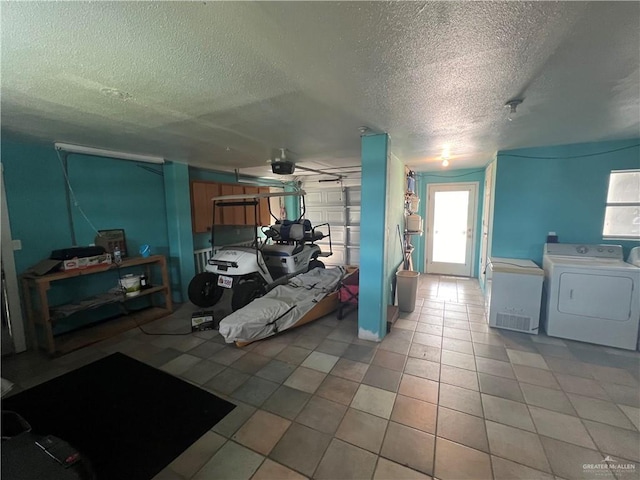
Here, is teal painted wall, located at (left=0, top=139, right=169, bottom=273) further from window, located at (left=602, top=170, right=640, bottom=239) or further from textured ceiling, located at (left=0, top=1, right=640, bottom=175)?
window, located at (left=602, top=170, right=640, bottom=239)

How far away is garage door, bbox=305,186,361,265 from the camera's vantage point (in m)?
6.96

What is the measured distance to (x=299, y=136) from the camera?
288 centimetres

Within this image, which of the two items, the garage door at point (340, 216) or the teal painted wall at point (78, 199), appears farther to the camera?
the garage door at point (340, 216)

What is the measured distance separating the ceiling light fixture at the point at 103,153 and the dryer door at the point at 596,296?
552 cm

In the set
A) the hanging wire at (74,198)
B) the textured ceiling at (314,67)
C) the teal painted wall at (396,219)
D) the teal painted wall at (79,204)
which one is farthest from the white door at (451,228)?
the hanging wire at (74,198)

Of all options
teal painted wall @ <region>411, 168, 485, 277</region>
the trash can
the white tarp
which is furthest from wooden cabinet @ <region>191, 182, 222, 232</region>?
teal painted wall @ <region>411, 168, 485, 277</region>

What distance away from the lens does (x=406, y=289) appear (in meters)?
3.85

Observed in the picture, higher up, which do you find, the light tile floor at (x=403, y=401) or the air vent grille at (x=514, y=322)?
the air vent grille at (x=514, y=322)

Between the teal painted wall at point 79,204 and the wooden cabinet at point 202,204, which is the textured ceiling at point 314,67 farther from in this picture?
the wooden cabinet at point 202,204

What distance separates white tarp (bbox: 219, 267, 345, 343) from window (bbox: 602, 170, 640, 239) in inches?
144

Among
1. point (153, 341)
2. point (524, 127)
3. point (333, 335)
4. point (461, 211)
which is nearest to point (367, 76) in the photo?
point (524, 127)

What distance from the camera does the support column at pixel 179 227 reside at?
4.25m


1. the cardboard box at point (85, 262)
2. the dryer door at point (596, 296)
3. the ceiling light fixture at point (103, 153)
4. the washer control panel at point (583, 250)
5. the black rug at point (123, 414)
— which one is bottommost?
the black rug at point (123, 414)

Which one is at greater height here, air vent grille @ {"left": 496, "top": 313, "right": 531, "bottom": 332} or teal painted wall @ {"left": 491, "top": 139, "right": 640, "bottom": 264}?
teal painted wall @ {"left": 491, "top": 139, "right": 640, "bottom": 264}
